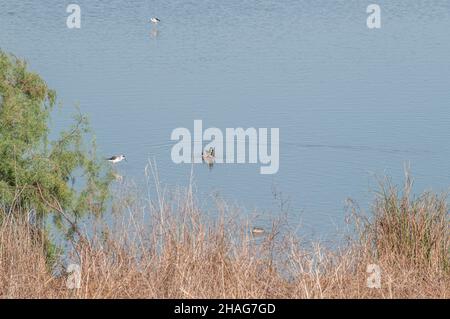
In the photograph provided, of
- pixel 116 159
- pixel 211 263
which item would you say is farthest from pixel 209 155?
pixel 211 263

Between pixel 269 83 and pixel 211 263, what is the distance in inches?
664

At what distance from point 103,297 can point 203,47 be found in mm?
19941

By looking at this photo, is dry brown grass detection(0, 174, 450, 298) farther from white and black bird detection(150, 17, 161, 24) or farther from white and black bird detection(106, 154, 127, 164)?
white and black bird detection(150, 17, 161, 24)

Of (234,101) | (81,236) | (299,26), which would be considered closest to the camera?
(81,236)

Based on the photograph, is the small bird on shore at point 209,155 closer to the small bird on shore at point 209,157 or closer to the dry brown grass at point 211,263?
the small bird on shore at point 209,157

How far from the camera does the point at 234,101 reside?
2200 cm

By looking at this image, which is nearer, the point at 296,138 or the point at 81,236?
the point at 81,236

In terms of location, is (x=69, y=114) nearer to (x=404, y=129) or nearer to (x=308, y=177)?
(x=308, y=177)

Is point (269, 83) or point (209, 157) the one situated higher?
point (269, 83)

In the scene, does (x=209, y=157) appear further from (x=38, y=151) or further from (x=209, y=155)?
(x=38, y=151)

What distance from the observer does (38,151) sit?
1622cm

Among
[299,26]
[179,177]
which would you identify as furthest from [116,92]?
[299,26]

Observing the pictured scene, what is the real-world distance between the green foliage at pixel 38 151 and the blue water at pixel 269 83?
0.82 metres

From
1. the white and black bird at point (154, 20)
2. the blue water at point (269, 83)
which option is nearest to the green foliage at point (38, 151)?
the blue water at point (269, 83)
